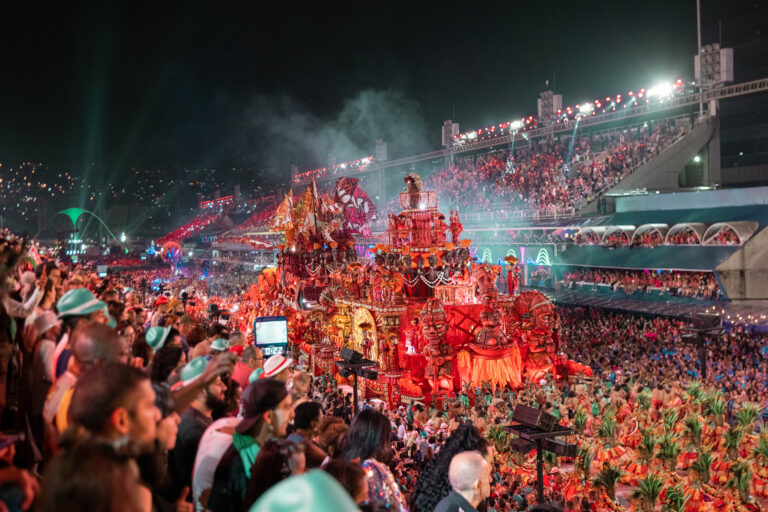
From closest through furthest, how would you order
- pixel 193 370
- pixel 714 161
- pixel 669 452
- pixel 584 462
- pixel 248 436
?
pixel 248 436, pixel 193 370, pixel 584 462, pixel 669 452, pixel 714 161

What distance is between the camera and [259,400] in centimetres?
343

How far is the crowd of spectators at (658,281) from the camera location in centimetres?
2058

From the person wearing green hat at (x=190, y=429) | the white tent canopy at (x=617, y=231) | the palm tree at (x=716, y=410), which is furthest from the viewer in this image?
the white tent canopy at (x=617, y=231)

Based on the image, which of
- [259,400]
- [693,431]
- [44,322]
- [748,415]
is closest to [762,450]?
[693,431]

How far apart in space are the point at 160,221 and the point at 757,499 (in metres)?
93.1

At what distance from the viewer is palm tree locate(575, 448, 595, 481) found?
8.51 metres

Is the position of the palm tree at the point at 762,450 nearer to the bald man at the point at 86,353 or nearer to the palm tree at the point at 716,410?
the palm tree at the point at 716,410

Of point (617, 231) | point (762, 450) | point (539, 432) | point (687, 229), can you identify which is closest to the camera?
point (539, 432)

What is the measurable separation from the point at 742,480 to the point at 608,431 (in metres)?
2.38

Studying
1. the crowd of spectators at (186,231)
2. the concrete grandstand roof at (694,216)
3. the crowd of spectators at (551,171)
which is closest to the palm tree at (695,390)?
the concrete grandstand roof at (694,216)

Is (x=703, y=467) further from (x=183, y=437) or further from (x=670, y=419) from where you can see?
(x=183, y=437)

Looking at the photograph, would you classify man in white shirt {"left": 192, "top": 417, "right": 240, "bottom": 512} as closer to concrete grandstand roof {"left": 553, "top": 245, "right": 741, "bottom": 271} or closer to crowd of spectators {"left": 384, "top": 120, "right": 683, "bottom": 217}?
concrete grandstand roof {"left": 553, "top": 245, "right": 741, "bottom": 271}

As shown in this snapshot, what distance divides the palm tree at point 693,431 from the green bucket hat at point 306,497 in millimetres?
9287

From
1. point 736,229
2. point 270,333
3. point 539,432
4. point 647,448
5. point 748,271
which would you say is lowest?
point 647,448
